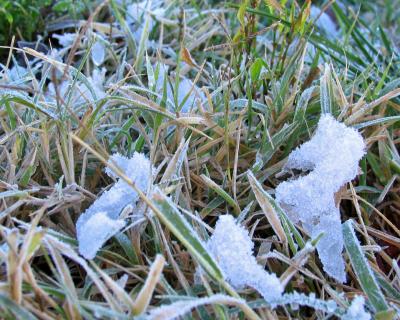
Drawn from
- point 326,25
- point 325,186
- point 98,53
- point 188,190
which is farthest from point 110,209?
point 326,25

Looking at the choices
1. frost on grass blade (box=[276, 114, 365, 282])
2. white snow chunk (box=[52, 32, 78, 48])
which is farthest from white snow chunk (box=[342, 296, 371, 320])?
white snow chunk (box=[52, 32, 78, 48])

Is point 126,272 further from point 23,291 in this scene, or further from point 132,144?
point 132,144

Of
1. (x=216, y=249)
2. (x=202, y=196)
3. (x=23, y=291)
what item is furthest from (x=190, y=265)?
(x=23, y=291)

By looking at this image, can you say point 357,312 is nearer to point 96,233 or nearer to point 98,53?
point 96,233

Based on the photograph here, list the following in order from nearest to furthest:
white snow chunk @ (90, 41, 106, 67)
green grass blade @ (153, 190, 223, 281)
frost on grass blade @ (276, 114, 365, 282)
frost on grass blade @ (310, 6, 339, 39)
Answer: green grass blade @ (153, 190, 223, 281)
frost on grass blade @ (276, 114, 365, 282)
white snow chunk @ (90, 41, 106, 67)
frost on grass blade @ (310, 6, 339, 39)

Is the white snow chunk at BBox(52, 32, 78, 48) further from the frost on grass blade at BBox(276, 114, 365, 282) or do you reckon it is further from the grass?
the frost on grass blade at BBox(276, 114, 365, 282)

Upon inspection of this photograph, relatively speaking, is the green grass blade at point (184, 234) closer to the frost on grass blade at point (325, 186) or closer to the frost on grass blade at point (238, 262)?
the frost on grass blade at point (238, 262)
